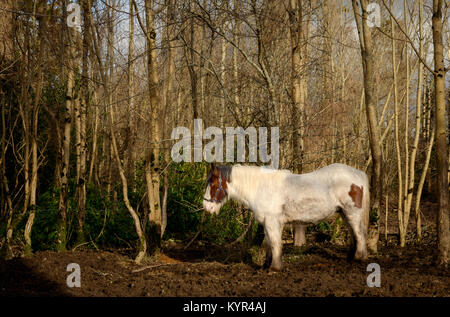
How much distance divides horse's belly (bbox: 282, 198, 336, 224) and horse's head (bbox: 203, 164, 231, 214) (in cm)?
87

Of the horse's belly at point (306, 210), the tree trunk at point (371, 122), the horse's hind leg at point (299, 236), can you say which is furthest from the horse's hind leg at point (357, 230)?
the horse's hind leg at point (299, 236)

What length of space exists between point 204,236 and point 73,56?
435cm

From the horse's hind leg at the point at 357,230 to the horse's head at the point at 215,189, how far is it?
182 cm

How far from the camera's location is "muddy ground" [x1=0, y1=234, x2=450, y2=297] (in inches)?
204

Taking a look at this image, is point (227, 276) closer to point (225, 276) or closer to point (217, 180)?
→ point (225, 276)

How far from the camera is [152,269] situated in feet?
21.3

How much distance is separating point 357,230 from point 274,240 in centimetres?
132

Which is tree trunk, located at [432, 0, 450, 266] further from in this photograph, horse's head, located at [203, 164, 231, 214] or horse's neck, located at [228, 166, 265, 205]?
Result: horse's head, located at [203, 164, 231, 214]

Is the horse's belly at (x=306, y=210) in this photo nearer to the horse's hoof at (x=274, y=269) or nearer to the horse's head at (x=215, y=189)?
the horse's hoof at (x=274, y=269)

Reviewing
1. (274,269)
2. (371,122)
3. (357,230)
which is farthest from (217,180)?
(371,122)

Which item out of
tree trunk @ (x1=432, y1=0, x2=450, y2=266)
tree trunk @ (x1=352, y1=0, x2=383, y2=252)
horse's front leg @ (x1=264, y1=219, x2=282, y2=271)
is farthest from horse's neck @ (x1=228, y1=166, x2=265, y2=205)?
tree trunk @ (x1=432, y1=0, x2=450, y2=266)

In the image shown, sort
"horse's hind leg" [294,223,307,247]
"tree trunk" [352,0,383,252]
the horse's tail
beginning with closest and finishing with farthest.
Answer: the horse's tail, "tree trunk" [352,0,383,252], "horse's hind leg" [294,223,307,247]

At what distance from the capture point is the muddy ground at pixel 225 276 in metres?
5.17
